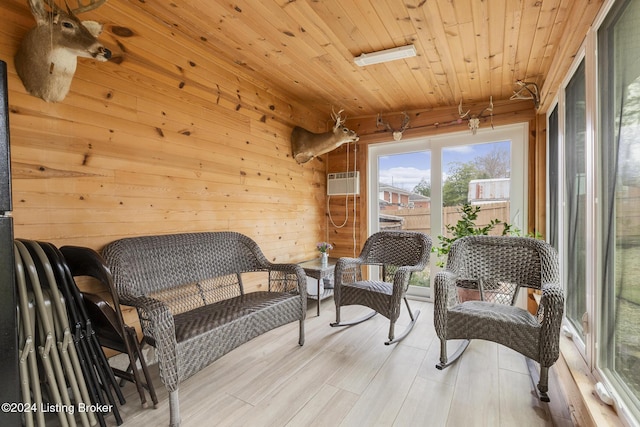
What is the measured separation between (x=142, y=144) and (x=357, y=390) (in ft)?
7.19

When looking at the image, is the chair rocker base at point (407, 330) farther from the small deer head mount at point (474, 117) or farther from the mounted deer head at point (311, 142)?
the small deer head mount at point (474, 117)

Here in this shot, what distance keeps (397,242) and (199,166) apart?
1.97 metres

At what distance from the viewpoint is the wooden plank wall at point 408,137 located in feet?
10.5

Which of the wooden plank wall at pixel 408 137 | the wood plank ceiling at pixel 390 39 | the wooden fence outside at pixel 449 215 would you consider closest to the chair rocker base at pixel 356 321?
the wooden plank wall at pixel 408 137

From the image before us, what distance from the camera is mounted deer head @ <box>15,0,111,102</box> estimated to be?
154cm

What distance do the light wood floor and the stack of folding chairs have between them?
25 centimetres

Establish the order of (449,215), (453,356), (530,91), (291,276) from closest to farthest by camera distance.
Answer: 1. (453,356)
2. (291,276)
3. (530,91)
4. (449,215)

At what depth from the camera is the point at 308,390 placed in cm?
185

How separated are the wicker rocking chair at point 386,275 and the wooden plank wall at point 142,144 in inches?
35.8

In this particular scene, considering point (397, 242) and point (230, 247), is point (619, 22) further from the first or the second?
point (230, 247)

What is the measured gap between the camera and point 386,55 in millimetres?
2479

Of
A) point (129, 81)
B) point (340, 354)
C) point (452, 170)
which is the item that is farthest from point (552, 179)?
point (129, 81)

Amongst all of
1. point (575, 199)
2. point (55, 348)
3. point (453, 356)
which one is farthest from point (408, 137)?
point (55, 348)

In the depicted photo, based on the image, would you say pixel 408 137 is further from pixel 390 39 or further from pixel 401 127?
pixel 390 39
